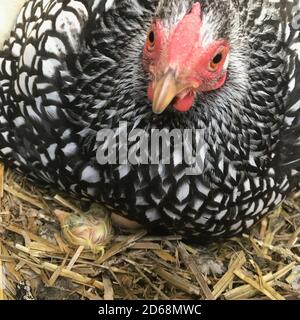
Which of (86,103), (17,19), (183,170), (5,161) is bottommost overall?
(5,161)

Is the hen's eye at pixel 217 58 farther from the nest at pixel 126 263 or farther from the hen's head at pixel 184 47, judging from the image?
the nest at pixel 126 263

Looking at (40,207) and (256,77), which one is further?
(40,207)

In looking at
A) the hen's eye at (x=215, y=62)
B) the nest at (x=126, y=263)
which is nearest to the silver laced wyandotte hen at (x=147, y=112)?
the hen's eye at (x=215, y=62)

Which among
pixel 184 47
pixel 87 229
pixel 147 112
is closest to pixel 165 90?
pixel 184 47

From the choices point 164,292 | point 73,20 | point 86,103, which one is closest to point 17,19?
point 73,20

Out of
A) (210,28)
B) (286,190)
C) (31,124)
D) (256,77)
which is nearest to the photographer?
(210,28)

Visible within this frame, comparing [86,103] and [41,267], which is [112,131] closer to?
[86,103]
